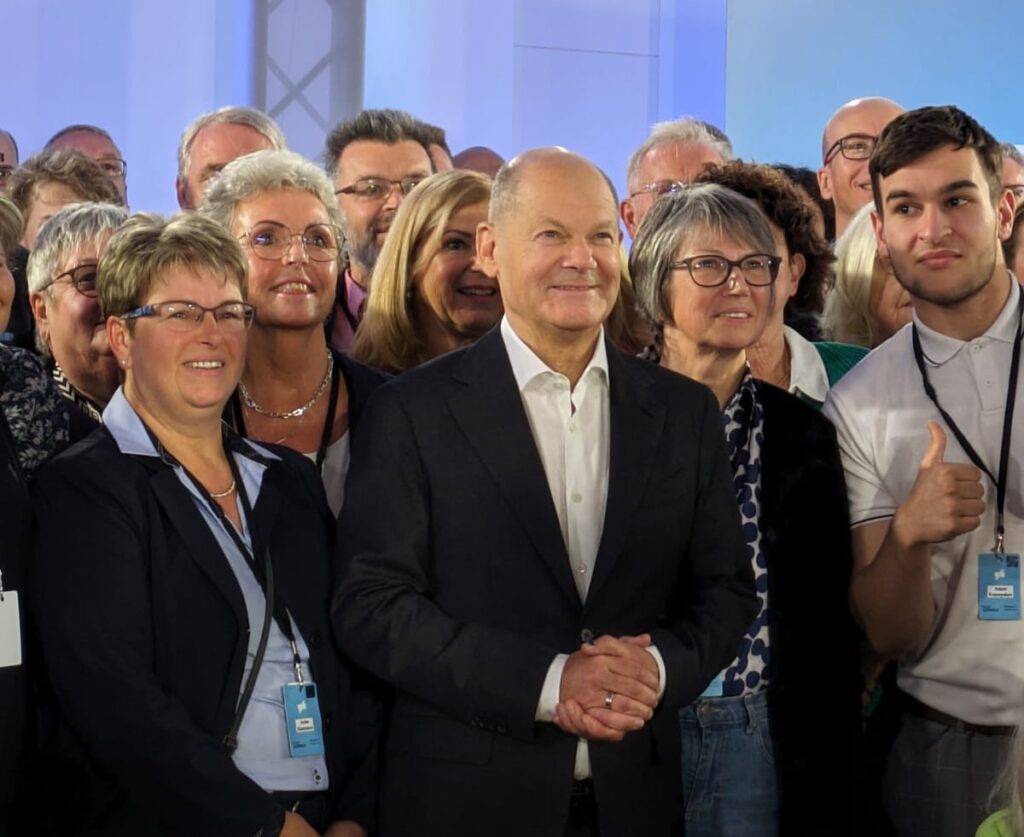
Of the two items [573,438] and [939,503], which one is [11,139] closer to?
[573,438]

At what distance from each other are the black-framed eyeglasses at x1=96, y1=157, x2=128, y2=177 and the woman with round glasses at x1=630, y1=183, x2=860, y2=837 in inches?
102

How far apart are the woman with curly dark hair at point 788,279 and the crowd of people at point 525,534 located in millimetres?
16

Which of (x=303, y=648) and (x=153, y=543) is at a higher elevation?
(x=153, y=543)

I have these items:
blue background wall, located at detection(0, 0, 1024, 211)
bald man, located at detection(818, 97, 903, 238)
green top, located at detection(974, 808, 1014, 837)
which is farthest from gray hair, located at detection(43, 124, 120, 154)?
green top, located at detection(974, 808, 1014, 837)

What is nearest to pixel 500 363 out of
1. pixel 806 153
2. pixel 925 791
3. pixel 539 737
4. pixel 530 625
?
pixel 530 625

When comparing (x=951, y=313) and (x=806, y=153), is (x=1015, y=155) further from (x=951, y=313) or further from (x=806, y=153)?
(x=951, y=313)

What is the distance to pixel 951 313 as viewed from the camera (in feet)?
10.4

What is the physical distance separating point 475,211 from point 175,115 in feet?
8.23

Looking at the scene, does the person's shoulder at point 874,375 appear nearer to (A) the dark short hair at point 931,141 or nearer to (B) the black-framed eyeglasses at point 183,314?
(A) the dark short hair at point 931,141

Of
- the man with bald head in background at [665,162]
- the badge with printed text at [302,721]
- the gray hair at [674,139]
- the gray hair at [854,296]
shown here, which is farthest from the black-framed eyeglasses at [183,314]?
the gray hair at [674,139]

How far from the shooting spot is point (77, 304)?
335 centimetres

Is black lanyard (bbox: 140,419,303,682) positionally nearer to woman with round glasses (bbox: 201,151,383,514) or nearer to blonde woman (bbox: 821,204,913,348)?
woman with round glasses (bbox: 201,151,383,514)

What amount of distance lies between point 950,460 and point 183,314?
1.59m

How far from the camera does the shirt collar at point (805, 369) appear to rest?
11.1 ft
